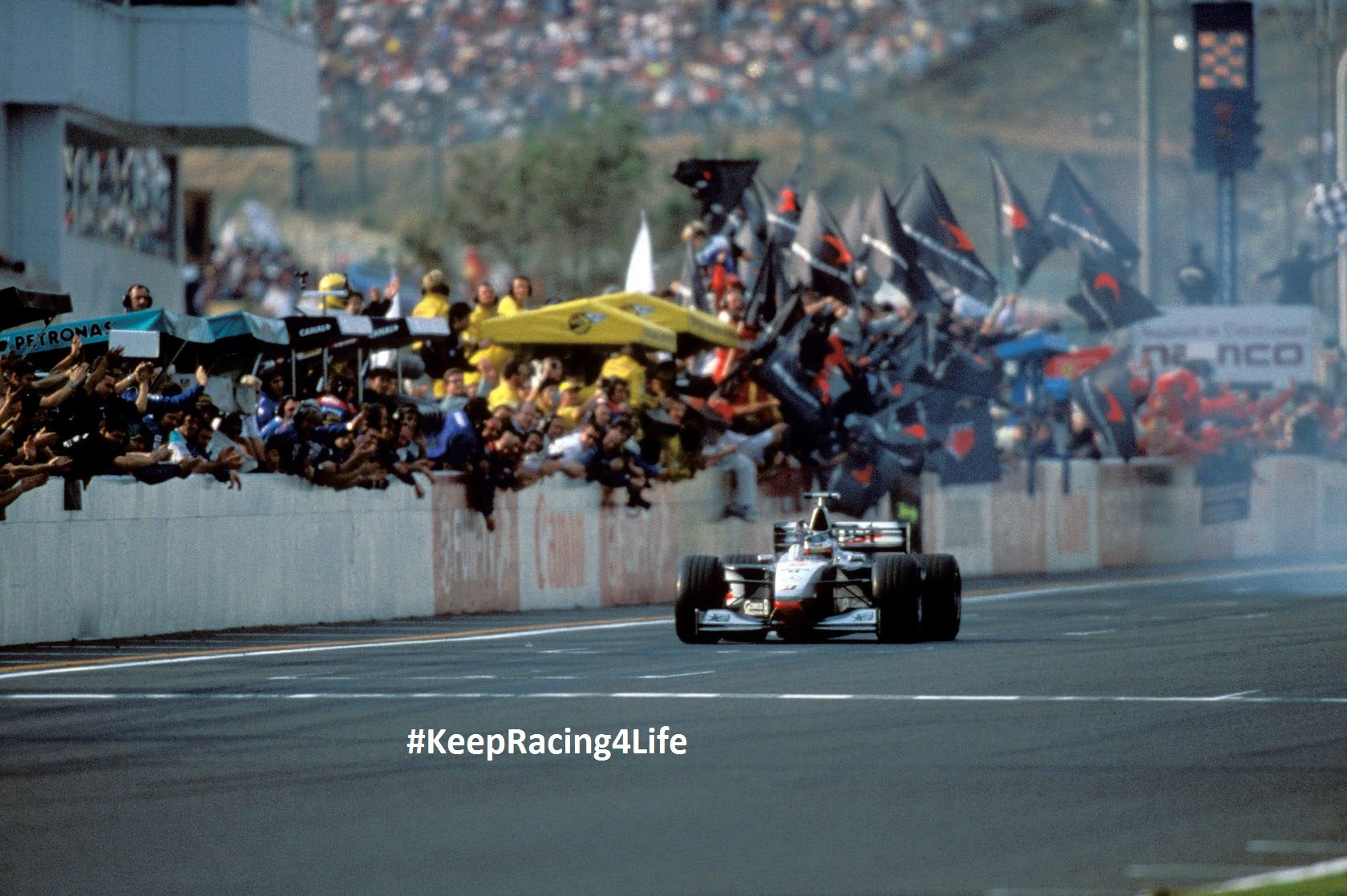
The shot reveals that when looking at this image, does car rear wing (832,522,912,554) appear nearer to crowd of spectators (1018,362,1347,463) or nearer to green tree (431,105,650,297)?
crowd of spectators (1018,362,1347,463)

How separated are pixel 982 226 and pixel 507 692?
285 ft

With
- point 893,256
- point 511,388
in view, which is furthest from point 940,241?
point 511,388

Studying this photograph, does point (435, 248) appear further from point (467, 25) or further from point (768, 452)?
point (768, 452)

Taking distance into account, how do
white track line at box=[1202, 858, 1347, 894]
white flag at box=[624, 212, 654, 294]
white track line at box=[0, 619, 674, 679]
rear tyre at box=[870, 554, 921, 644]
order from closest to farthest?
white track line at box=[1202, 858, 1347, 894], white track line at box=[0, 619, 674, 679], rear tyre at box=[870, 554, 921, 644], white flag at box=[624, 212, 654, 294]

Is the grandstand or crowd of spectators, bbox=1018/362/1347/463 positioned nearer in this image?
the grandstand

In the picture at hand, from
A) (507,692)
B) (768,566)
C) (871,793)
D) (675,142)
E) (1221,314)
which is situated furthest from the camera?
(675,142)

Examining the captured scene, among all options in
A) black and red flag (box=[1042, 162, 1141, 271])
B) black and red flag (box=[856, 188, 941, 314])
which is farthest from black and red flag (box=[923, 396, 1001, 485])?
black and red flag (box=[1042, 162, 1141, 271])

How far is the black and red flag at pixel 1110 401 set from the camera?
35969mm

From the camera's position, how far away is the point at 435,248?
237 ft

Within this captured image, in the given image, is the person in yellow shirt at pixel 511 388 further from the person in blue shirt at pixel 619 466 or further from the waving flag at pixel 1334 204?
the waving flag at pixel 1334 204

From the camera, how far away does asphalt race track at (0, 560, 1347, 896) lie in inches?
354

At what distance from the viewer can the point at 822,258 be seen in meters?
29.9

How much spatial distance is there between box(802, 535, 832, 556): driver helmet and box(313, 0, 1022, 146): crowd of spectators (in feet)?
210

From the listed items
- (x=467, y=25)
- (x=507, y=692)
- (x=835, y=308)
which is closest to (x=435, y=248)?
(x=467, y=25)
